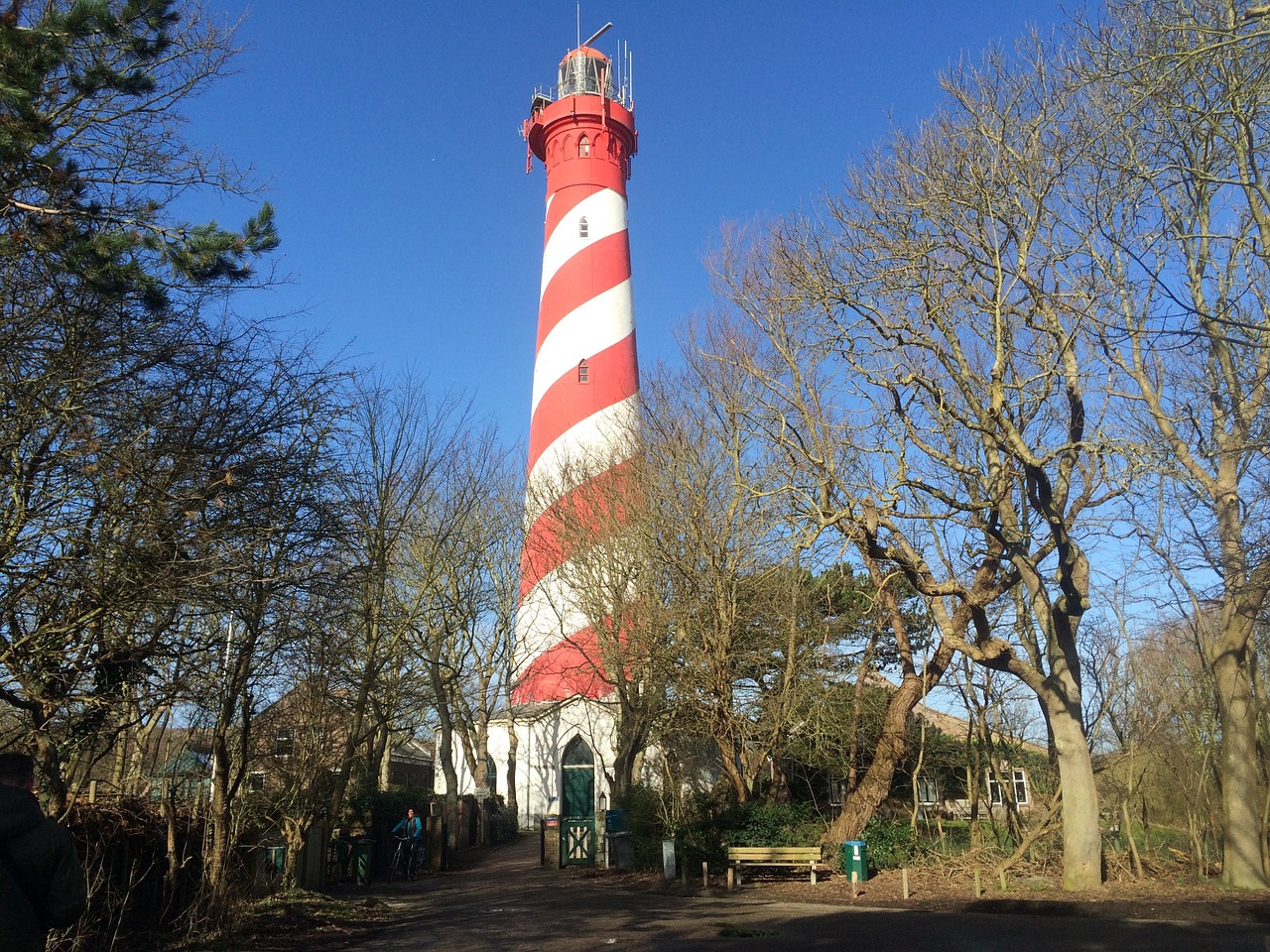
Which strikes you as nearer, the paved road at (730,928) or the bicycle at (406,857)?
the paved road at (730,928)

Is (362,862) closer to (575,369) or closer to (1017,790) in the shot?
(575,369)

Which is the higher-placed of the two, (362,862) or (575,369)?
(575,369)

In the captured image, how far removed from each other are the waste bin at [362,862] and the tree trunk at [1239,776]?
45.6 ft

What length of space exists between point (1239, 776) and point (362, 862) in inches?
567

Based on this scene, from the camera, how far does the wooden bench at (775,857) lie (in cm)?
1526

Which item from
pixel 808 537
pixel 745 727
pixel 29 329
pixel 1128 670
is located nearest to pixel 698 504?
pixel 745 727

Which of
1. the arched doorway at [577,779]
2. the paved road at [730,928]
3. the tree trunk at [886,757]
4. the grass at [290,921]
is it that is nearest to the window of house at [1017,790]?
the tree trunk at [886,757]

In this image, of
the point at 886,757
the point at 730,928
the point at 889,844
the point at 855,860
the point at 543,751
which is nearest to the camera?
the point at 730,928

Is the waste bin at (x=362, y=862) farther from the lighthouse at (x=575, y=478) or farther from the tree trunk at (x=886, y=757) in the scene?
the tree trunk at (x=886, y=757)

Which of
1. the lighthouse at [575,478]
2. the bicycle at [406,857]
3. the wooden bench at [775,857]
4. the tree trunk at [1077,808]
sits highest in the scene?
the lighthouse at [575,478]

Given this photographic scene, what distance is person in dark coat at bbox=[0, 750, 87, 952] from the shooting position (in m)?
4.16

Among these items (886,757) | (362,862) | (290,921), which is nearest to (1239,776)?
(886,757)

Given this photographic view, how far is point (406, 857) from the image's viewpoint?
62.4ft

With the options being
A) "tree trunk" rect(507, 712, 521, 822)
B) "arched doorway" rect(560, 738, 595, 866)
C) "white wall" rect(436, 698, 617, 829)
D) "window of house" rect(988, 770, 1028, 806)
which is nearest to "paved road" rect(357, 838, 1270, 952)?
"white wall" rect(436, 698, 617, 829)
